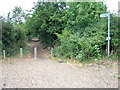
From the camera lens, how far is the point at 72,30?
19.4 ft

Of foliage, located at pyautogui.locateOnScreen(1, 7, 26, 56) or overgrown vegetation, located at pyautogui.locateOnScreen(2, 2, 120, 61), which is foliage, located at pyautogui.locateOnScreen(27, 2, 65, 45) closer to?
overgrown vegetation, located at pyautogui.locateOnScreen(2, 2, 120, 61)

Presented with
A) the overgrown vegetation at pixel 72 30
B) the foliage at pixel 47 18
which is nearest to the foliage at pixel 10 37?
the overgrown vegetation at pixel 72 30

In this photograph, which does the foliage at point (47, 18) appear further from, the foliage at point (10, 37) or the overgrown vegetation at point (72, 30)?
the foliage at point (10, 37)

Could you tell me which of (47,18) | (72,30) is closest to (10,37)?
(47,18)

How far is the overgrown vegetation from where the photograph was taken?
4.47 meters

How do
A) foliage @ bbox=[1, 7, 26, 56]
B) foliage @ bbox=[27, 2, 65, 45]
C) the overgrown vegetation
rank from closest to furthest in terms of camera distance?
the overgrown vegetation
foliage @ bbox=[1, 7, 26, 56]
foliage @ bbox=[27, 2, 65, 45]

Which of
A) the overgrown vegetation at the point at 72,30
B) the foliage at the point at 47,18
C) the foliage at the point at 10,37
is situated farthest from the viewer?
the foliage at the point at 47,18

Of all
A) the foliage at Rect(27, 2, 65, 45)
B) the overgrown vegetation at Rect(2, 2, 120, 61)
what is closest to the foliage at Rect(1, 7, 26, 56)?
the overgrown vegetation at Rect(2, 2, 120, 61)

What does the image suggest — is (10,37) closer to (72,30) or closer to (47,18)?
(47,18)

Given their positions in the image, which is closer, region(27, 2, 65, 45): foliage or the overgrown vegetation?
the overgrown vegetation

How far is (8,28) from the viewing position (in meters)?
5.79

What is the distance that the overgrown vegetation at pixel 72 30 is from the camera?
14.7ft

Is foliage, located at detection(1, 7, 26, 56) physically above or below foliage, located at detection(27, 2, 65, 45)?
below

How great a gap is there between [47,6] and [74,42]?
3.74 m
